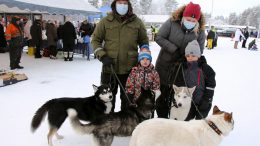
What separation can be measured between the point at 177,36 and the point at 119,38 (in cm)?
78

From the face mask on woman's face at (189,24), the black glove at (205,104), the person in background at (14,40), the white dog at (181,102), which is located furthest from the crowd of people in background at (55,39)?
the black glove at (205,104)

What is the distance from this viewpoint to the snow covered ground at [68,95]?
153 inches

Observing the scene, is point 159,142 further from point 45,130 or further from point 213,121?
point 45,130

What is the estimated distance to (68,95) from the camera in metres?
6.16

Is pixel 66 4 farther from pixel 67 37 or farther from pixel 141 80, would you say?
pixel 141 80

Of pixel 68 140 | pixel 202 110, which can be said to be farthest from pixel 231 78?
pixel 68 140

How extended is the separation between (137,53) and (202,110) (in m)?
1.15

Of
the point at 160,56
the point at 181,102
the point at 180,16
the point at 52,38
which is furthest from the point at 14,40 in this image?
the point at 181,102

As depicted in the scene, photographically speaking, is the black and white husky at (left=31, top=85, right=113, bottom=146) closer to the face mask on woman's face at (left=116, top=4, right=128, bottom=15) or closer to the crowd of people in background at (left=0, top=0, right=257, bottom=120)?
the crowd of people in background at (left=0, top=0, right=257, bottom=120)

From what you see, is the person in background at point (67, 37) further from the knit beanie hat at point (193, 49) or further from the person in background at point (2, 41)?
the knit beanie hat at point (193, 49)

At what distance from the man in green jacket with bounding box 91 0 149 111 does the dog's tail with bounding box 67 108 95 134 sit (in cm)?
82

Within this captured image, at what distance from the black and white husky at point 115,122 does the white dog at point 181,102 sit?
315mm

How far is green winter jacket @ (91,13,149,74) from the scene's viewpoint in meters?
3.47

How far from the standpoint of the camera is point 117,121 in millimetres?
3162
